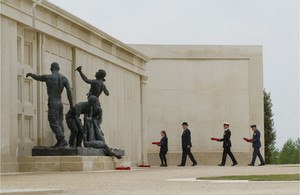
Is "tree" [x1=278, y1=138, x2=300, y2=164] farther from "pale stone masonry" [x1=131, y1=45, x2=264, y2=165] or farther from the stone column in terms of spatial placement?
the stone column

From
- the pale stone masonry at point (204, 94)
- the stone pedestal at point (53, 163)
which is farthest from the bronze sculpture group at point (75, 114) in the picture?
the pale stone masonry at point (204, 94)

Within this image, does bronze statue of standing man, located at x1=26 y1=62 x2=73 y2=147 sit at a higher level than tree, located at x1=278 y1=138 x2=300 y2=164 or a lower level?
higher

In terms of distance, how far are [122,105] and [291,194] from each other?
64.5 feet

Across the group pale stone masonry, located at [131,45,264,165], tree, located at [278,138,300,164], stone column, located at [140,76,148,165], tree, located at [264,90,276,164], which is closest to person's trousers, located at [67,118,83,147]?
stone column, located at [140,76,148,165]

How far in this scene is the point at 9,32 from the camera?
18.3m

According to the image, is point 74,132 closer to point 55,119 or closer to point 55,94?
point 55,119

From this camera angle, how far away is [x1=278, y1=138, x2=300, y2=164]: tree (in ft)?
310

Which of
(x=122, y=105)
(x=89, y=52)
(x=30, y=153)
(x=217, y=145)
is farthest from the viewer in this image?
(x=217, y=145)

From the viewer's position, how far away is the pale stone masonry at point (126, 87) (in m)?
18.4

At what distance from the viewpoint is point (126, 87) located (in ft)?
96.4

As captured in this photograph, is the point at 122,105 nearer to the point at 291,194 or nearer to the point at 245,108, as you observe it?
the point at 245,108

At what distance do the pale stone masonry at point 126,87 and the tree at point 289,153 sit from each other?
192ft

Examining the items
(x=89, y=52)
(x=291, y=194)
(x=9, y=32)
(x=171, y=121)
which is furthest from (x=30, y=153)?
(x=171, y=121)

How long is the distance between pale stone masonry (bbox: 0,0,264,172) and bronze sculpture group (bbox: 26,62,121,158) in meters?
0.74
